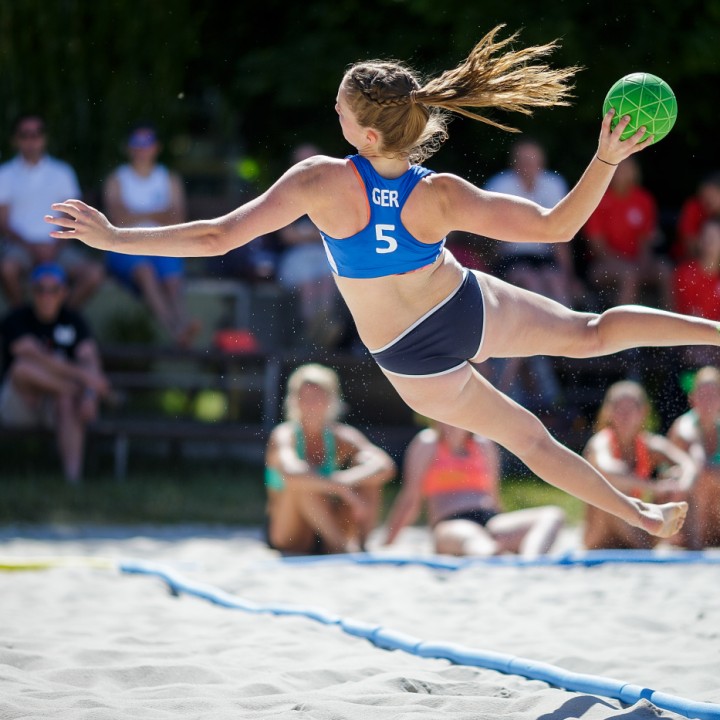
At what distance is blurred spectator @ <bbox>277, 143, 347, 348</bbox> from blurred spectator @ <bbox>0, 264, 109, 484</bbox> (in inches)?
67.6

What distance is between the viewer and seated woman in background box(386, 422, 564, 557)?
7.04m

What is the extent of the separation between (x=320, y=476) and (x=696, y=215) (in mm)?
4436

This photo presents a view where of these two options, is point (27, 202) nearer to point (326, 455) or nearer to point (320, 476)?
point (326, 455)

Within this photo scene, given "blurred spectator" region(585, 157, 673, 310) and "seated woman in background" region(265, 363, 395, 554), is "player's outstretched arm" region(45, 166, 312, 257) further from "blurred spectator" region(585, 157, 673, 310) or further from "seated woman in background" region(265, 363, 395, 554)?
"blurred spectator" region(585, 157, 673, 310)

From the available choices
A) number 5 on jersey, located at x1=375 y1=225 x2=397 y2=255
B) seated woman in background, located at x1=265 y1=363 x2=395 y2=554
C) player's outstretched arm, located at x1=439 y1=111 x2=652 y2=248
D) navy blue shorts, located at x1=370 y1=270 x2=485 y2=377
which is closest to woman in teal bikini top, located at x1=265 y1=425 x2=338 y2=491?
seated woman in background, located at x1=265 y1=363 x2=395 y2=554

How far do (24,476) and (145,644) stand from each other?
16.3 feet

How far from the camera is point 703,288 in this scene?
8938 millimetres

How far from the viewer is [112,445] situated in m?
10.1

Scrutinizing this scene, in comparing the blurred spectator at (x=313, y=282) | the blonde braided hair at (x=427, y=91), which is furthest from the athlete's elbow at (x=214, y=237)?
the blurred spectator at (x=313, y=282)

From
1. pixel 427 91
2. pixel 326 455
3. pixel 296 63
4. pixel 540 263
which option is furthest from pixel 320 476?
pixel 296 63

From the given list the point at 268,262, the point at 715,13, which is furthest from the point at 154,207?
the point at 715,13

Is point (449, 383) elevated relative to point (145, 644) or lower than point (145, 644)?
elevated

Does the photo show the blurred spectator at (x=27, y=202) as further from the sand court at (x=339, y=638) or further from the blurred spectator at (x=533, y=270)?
the blurred spectator at (x=533, y=270)

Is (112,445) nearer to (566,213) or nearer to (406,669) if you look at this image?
(406,669)
